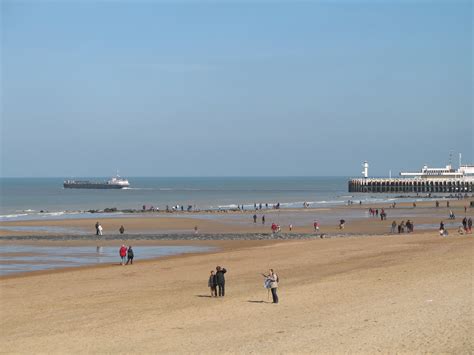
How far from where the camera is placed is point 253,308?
749 inches

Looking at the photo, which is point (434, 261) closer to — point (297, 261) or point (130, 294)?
point (297, 261)

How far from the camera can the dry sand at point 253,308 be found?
15.1 m

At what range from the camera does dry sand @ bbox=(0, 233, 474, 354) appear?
1515 centimetres

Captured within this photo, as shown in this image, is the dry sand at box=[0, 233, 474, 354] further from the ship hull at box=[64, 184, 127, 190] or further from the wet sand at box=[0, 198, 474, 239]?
the ship hull at box=[64, 184, 127, 190]

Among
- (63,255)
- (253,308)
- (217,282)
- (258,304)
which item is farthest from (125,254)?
(253,308)

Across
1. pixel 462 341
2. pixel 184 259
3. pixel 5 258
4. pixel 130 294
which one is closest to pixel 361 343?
pixel 462 341

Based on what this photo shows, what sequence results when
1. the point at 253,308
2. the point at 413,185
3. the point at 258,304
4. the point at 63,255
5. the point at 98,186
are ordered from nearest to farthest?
the point at 253,308
the point at 258,304
the point at 63,255
the point at 413,185
the point at 98,186

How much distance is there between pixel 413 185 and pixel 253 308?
119 m

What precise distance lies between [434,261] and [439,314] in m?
9.71

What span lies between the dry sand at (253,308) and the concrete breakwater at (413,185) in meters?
101

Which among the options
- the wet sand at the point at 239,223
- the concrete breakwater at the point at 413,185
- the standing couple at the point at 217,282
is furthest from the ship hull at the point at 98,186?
the standing couple at the point at 217,282

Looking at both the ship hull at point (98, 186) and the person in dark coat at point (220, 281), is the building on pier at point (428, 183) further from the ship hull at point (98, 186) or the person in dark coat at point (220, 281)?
the person in dark coat at point (220, 281)

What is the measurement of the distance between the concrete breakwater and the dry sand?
10142cm

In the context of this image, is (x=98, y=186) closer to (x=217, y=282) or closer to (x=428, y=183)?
(x=428, y=183)
